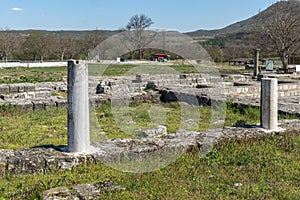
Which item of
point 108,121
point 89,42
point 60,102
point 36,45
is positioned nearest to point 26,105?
point 60,102

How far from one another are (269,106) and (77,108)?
4.23 m

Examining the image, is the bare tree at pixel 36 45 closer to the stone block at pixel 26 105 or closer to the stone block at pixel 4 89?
the stone block at pixel 4 89

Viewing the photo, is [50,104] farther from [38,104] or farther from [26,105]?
[26,105]

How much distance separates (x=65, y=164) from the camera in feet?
20.2

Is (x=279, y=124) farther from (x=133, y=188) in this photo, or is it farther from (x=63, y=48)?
(x=63, y=48)

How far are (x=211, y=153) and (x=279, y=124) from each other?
2.74 metres

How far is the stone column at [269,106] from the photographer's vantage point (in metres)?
8.25

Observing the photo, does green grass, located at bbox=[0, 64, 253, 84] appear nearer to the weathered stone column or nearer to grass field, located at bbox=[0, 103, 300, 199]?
grass field, located at bbox=[0, 103, 300, 199]

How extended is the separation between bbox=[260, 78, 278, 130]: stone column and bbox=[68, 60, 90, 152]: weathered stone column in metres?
4.03

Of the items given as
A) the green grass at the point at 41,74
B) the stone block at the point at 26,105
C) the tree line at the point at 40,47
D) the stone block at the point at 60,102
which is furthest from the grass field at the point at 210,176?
the tree line at the point at 40,47

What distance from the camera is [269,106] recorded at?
8.26 meters

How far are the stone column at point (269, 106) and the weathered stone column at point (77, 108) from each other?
403 centimetres

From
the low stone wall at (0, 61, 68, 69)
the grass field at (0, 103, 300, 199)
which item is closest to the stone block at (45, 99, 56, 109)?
the grass field at (0, 103, 300, 199)

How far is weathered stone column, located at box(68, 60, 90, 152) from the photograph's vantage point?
644 cm
